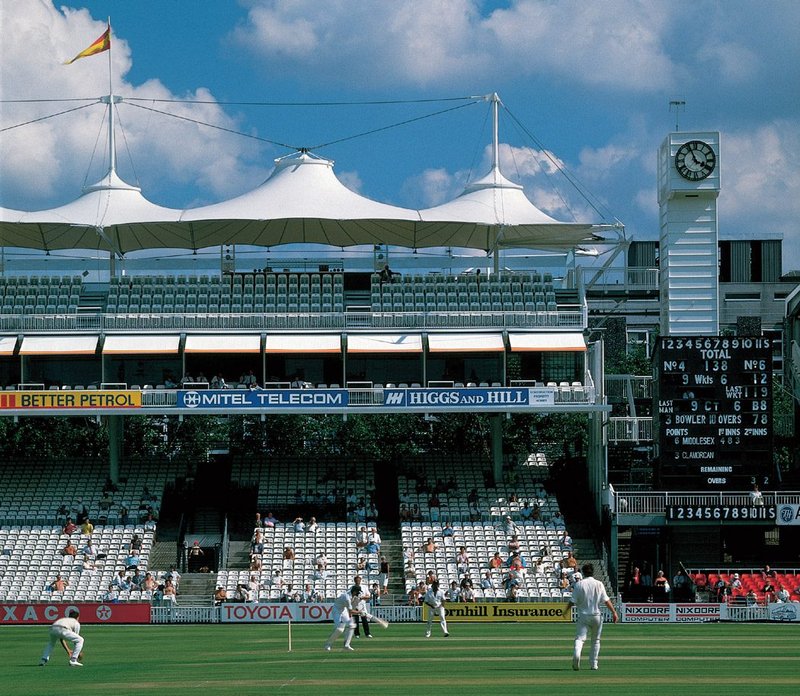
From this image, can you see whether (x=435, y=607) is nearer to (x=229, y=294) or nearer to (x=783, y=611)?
(x=783, y=611)

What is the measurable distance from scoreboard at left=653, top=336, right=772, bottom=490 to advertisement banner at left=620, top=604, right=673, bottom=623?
638cm

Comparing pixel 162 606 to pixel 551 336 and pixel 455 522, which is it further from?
pixel 551 336

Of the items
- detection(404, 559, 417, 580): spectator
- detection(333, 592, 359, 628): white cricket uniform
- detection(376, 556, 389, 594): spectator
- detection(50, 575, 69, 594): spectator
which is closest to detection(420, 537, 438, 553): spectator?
detection(404, 559, 417, 580): spectator

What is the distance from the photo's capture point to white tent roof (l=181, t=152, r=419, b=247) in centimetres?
4706

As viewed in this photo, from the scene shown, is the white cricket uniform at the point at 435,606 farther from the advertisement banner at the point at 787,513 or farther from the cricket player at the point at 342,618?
the advertisement banner at the point at 787,513

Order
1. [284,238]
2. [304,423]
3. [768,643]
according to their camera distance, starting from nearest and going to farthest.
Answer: [768,643]
[284,238]
[304,423]

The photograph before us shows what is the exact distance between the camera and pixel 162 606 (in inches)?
1476

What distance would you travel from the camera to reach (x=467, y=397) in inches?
1752

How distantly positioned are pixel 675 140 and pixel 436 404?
12.3 metres

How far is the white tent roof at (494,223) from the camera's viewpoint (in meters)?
47.6

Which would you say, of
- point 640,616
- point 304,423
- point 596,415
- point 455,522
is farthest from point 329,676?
point 304,423

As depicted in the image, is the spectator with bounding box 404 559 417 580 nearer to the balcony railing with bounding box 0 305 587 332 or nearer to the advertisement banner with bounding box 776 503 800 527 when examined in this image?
the balcony railing with bounding box 0 305 587 332

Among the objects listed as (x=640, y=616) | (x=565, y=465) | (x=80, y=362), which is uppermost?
(x=80, y=362)

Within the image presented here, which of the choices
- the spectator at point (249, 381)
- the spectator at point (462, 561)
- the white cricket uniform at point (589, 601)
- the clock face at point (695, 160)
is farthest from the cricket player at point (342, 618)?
the clock face at point (695, 160)
